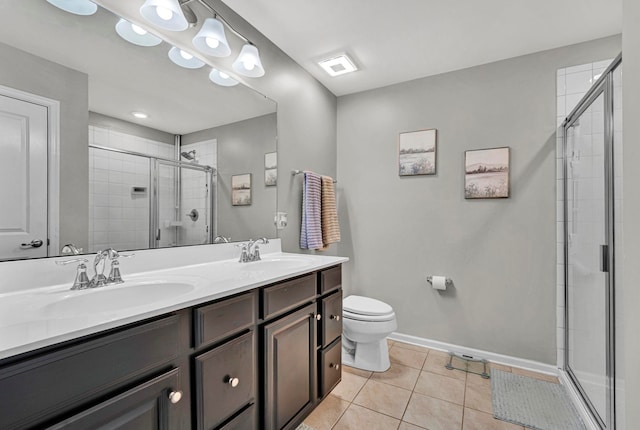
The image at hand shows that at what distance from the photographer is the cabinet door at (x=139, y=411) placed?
72 centimetres

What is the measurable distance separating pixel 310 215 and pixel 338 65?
3.99ft

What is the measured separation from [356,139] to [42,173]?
2.30 m


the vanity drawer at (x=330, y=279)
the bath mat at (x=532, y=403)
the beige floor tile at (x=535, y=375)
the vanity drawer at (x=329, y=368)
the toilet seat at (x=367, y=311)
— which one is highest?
the vanity drawer at (x=330, y=279)

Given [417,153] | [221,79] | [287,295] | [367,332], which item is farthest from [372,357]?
[221,79]

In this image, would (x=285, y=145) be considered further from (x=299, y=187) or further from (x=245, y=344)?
(x=245, y=344)

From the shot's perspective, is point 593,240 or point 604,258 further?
point 593,240

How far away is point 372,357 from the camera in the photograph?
2150 mm

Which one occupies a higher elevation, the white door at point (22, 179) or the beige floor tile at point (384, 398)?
the white door at point (22, 179)

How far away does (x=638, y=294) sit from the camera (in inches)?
24.4

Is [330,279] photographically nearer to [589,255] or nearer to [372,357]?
[372,357]

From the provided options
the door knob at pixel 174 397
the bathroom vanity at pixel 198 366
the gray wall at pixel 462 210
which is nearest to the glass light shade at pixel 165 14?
the bathroom vanity at pixel 198 366

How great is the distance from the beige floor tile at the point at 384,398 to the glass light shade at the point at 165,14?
2.24 meters

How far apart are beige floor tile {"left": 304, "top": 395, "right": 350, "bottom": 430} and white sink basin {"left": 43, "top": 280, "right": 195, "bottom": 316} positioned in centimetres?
106

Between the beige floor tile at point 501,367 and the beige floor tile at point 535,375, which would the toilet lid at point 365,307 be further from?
the beige floor tile at point 535,375
